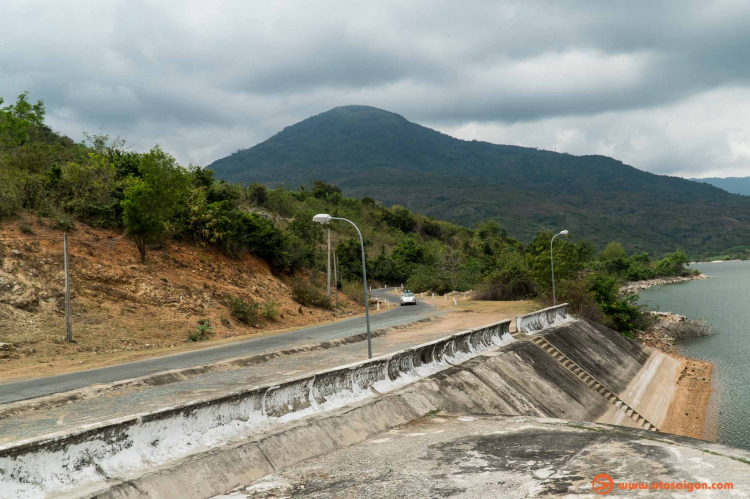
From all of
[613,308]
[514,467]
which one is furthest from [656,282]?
[514,467]

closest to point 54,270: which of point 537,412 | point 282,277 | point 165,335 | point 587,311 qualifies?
point 165,335

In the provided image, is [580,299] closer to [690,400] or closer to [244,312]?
[690,400]

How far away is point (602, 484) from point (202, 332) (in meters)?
23.4

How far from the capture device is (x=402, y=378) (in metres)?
14.4

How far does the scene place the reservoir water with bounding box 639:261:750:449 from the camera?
2200cm

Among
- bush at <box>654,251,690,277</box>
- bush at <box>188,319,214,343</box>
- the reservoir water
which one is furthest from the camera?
bush at <box>654,251,690,277</box>

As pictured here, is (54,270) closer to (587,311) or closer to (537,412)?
(537,412)

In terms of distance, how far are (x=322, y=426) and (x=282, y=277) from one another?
3385 cm

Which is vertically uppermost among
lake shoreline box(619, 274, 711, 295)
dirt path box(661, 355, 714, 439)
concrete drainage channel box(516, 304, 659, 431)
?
concrete drainage channel box(516, 304, 659, 431)

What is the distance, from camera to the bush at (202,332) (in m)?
26.7

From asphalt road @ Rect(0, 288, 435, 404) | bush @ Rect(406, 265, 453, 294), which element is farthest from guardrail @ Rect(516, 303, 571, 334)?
bush @ Rect(406, 265, 453, 294)

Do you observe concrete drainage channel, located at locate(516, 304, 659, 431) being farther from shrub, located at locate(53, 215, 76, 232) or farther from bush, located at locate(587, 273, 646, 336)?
shrub, located at locate(53, 215, 76, 232)

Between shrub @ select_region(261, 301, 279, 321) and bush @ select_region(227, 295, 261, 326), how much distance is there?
854 millimetres

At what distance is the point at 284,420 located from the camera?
34.2 feet
